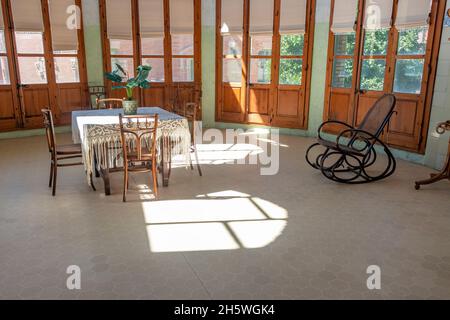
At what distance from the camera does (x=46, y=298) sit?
2.35m

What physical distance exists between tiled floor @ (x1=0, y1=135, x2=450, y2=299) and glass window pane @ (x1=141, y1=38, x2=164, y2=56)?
11.7 feet

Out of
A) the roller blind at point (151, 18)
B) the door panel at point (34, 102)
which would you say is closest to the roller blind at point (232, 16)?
the roller blind at point (151, 18)

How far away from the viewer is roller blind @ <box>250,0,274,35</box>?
692 cm

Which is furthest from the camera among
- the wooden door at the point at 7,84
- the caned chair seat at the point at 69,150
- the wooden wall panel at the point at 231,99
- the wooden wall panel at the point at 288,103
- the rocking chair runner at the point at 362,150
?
the wooden wall panel at the point at 231,99

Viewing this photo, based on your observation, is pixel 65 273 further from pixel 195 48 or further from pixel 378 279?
pixel 195 48

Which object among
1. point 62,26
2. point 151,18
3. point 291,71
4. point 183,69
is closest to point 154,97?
point 183,69

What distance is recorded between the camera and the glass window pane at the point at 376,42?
18.4 ft

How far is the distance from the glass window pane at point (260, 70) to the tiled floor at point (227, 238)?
122 inches

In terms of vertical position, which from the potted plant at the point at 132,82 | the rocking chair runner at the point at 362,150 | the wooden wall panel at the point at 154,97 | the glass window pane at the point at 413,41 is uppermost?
the glass window pane at the point at 413,41

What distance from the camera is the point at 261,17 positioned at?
7.00 m

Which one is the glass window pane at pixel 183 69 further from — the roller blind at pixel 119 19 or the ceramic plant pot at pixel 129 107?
the ceramic plant pot at pixel 129 107

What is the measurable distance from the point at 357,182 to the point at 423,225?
1.15m

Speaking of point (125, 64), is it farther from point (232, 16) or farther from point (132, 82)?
point (132, 82)
